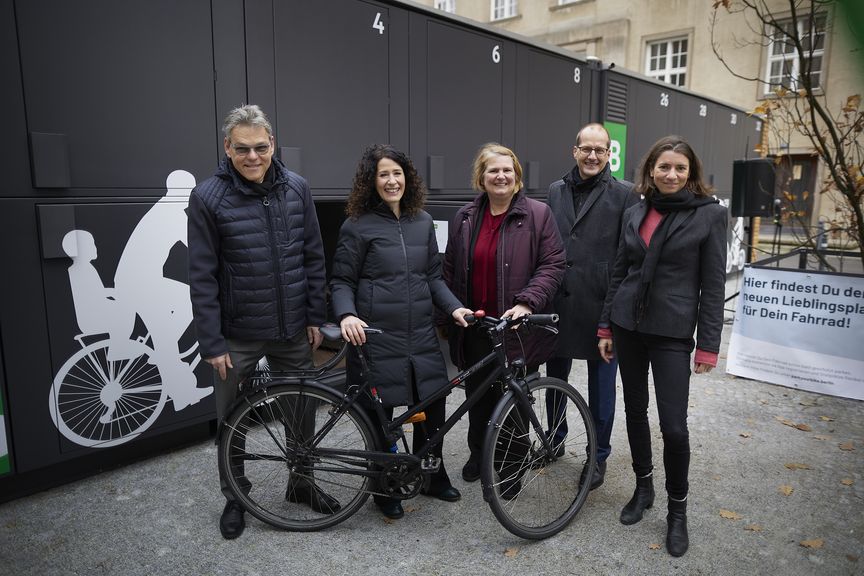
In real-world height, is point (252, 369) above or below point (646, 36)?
below

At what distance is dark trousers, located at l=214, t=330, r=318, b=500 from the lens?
9.76 feet

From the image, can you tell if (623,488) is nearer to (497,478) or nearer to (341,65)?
(497,478)

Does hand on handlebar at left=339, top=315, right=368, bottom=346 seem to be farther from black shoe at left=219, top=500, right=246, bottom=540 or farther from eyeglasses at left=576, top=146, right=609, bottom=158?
eyeglasses at left=576, top=146, right=609, bottom=158

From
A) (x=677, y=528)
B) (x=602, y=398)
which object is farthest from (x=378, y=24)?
(x=677, y=528)

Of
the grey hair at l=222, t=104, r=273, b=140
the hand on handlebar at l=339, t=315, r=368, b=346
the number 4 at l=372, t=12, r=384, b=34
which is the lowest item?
the hand on handlebar at l=339, t=315, r=368, b=346

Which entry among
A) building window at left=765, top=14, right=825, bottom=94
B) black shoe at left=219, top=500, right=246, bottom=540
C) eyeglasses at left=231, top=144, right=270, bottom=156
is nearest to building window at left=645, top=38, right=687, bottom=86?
building window at left=765, top=14, right=825, bottom=94

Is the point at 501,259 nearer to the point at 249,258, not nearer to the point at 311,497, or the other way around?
the point at 249,258

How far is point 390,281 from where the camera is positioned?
9.68 ft

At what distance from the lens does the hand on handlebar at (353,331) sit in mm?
2803

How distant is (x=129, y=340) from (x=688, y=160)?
3032 mm

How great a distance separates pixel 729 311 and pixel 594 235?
16.7 ft

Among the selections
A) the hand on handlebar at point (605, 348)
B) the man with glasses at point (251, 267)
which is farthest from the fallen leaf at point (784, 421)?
the man with glasses at point (251, 267)

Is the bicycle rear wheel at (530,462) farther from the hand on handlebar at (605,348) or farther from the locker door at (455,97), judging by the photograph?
the locker door at (455,97)

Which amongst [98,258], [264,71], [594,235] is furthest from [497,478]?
[264,71]
